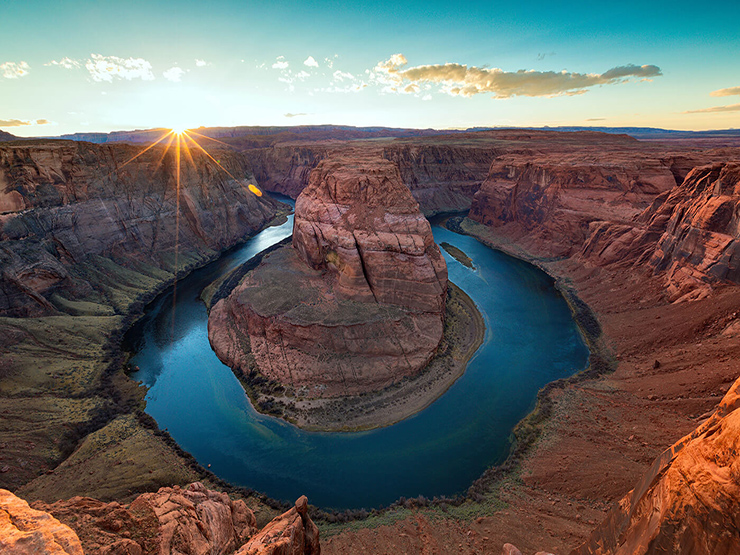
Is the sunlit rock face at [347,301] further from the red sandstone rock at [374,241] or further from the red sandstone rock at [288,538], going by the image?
the red sandstone rock at [288,538]

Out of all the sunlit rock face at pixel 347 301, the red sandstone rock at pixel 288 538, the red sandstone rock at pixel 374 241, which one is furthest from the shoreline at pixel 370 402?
the red sandstone rock at pixel 288 538

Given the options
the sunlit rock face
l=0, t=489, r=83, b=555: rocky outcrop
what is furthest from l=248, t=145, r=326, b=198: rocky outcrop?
l=0, t=489, r=83, b=555: rocky outcrop

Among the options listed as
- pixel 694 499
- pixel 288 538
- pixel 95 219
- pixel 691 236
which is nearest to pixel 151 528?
pixel 288 538

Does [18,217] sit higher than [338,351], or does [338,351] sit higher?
[18,217]

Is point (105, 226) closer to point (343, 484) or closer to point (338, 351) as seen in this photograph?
point (338, 351)

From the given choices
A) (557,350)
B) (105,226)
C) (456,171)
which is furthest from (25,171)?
(456,171)

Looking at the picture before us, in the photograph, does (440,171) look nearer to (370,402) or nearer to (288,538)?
(370,402)
